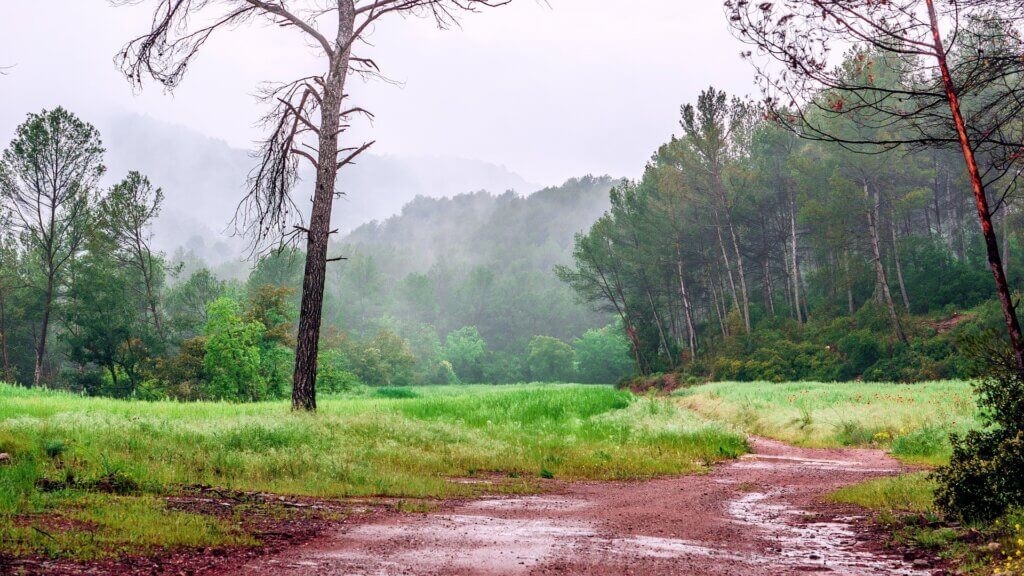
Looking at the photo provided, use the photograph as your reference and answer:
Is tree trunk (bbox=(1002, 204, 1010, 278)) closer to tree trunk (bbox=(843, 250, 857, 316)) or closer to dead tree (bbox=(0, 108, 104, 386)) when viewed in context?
tree trunk (bbox=(843, 250, 857, 316))

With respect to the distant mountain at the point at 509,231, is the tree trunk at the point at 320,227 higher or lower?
lower

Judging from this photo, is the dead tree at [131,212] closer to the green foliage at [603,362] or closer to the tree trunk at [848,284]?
the tree trunk at [848,284]

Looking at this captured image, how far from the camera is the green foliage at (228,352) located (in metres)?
31.7

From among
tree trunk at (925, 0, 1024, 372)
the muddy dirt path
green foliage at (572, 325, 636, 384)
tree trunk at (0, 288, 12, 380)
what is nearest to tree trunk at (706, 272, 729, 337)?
green foliage at (572, 325, 636, 384)

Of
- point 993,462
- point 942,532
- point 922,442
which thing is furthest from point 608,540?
point 922,442

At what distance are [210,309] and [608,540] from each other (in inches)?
1143

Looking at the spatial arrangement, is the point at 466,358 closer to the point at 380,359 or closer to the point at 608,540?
the point at 380,359

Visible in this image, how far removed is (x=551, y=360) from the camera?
9212cm

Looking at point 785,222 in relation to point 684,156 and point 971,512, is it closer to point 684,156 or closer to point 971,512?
point 684,156

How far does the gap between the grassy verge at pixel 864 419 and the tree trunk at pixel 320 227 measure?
40.9 feet

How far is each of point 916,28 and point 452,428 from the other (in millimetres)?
11038

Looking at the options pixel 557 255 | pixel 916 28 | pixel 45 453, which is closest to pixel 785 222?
→ pixel 916 28

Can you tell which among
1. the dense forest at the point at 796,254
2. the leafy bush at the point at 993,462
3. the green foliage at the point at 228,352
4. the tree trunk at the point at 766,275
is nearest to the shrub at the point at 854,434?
the leafy bush at the point at 993,462

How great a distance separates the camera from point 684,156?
4825cm
